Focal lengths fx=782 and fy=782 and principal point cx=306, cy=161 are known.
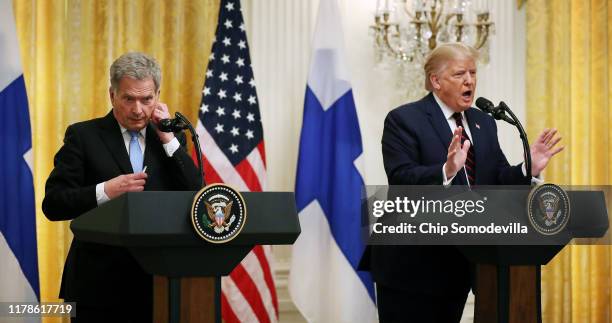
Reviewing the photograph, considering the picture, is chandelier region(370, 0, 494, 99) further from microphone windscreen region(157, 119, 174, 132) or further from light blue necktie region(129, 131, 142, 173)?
microphone windscreen region(157, 119, 174, 132)

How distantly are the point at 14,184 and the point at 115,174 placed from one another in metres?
1.83

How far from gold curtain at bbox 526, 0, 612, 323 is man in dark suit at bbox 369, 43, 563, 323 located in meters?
2.52

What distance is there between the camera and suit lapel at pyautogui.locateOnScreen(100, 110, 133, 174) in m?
2.83

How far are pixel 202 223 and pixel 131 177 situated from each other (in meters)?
0.47

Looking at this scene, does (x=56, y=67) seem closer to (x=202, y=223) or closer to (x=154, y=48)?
(x=154, y=48)

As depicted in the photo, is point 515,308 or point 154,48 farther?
point 154,48

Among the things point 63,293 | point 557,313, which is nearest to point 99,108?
point 63,293

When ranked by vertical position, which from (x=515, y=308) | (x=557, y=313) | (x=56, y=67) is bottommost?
(x=557, y=313)

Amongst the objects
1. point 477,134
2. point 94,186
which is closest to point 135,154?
point 94,186

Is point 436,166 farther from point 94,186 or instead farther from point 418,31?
point 418,31

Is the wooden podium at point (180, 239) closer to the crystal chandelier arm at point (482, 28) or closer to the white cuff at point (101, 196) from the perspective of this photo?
the white cuff at point (101, 196)

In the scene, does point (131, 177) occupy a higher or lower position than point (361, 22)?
lower

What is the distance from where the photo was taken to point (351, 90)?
5.27 meters

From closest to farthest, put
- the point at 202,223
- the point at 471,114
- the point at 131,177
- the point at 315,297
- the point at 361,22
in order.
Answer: the point at 202,223 < the point at 131,177 < the point at 471,114 < the point at 315,297 < the point at 361,22
